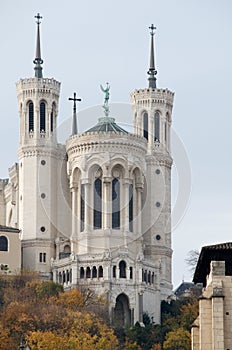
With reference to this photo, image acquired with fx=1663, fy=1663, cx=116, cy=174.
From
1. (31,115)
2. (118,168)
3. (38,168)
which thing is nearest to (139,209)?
(118,168)

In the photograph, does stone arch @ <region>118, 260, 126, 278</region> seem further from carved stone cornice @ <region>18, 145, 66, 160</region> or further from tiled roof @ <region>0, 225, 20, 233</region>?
carved stone cornice @ <region>18, 145, 66, 160</region>

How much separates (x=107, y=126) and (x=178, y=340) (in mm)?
31553

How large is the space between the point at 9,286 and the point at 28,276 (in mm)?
3168

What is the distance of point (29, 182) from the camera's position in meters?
175

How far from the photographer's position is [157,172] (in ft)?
591

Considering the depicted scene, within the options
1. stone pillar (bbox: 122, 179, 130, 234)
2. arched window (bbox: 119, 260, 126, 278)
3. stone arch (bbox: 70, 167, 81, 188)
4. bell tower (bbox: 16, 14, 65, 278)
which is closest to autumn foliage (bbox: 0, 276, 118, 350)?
arched window (bbox: 119, 260, 126, 278)

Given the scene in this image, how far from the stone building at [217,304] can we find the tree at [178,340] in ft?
259

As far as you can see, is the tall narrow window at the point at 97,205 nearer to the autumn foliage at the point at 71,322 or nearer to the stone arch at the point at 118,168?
the stone arch at the point at 118,168

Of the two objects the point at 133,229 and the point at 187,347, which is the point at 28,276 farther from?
the point at 187,347

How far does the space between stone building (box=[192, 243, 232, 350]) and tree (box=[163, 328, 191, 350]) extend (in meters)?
78.9

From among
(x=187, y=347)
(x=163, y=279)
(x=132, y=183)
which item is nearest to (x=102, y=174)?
(x=132, y=183)

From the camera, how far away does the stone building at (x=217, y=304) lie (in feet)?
216

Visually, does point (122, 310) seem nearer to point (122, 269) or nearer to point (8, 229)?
point (122, 269)

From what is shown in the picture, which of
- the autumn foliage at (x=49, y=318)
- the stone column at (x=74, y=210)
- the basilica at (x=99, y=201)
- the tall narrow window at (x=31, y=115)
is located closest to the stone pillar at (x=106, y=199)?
the basilica at (x=99, y=201)
